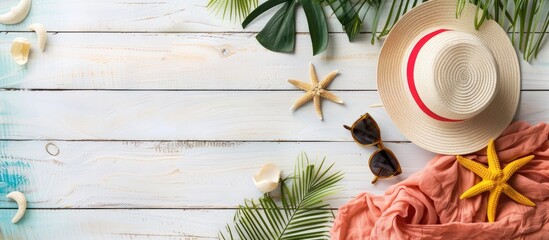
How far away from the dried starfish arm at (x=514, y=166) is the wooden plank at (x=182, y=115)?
0.16m

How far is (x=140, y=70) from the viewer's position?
1.74 m

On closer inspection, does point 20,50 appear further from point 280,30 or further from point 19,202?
point 280,30

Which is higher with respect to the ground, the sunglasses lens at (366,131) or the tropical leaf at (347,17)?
the tropical leaf at (347,17)

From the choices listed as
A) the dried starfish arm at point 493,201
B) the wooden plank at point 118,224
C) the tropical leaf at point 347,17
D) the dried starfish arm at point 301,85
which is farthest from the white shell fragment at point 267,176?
the dried starfish arm at point 493,201

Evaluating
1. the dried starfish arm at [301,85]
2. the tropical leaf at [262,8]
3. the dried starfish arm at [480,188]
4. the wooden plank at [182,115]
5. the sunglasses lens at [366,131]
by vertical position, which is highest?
the tropical leaf at [262,8]

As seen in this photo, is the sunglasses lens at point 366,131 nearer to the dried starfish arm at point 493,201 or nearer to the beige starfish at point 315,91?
the beige starfish at point 315,91

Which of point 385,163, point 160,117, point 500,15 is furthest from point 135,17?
point 500,15

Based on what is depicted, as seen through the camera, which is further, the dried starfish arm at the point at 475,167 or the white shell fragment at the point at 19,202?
the white shell fragment at the point at 19,202

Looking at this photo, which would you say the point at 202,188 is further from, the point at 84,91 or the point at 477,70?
the point at 477,70

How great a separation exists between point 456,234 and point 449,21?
637 millimetres

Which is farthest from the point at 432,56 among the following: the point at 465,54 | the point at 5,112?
the point at 5,112

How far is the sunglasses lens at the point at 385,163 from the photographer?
67.6 inches

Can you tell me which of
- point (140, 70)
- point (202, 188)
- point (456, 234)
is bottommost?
point (456, 234)

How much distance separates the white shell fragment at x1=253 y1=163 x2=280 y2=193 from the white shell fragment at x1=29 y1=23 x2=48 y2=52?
79 centimetres
